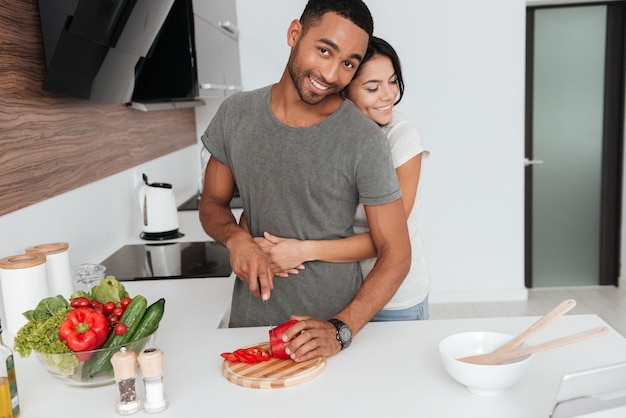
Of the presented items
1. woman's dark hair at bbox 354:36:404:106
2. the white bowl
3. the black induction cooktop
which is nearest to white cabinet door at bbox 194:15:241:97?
the black induction cooktop

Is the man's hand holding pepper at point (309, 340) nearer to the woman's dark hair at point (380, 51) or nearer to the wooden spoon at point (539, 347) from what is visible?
the wooden spoon at point (539, 347)

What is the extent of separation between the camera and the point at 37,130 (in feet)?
5.81

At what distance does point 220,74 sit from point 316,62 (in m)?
1.88

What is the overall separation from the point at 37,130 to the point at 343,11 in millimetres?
945

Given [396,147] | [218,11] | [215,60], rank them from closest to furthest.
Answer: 1. [396,147]
2. [215,60]
3. [218,11]

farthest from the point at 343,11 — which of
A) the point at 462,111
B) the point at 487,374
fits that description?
the point at 462,111

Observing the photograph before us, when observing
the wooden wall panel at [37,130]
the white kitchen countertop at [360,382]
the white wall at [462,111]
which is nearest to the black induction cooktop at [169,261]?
the wooden wall panel at [37,130]

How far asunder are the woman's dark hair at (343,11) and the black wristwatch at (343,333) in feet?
2.09

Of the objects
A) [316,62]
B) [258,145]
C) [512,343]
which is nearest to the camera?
[512,343]

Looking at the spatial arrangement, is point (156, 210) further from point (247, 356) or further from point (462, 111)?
point (462, 111)

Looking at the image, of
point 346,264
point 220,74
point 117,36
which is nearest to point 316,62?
point 346,264

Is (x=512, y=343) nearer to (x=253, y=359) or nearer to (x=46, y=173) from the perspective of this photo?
(x=253, y=359)

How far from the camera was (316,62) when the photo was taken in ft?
4.57

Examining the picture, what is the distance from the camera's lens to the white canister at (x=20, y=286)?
1.40 meters
